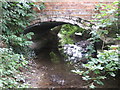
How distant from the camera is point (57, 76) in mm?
4965

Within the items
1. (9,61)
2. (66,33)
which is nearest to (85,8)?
(9,61)

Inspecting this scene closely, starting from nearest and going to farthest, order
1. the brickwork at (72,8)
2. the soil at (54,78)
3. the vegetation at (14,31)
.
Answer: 1. the vegetation at (14,31)
2. the soil at (54,78)
3. the brickwork at (72,8)

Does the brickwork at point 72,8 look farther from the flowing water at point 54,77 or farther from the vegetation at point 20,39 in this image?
the flowing water at point 54,77

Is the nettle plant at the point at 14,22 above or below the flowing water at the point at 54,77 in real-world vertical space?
above

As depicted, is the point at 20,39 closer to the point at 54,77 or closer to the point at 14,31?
the point at 14,31

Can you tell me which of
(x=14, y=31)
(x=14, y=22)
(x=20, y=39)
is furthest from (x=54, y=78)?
(x=14, y=22)

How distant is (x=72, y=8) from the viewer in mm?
5422

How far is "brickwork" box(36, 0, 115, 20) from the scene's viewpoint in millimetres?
5367

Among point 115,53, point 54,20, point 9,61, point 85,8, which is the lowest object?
point 9,61

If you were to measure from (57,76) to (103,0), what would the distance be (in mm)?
3161

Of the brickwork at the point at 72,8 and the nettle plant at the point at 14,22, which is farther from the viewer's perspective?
the brickwork at the point at 72,8

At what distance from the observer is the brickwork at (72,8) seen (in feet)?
17.6

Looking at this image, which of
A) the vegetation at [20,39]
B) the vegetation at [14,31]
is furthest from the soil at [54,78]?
the vegetation at [14,31]

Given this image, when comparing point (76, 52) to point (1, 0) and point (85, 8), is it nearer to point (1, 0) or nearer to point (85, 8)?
point (85, 8)
